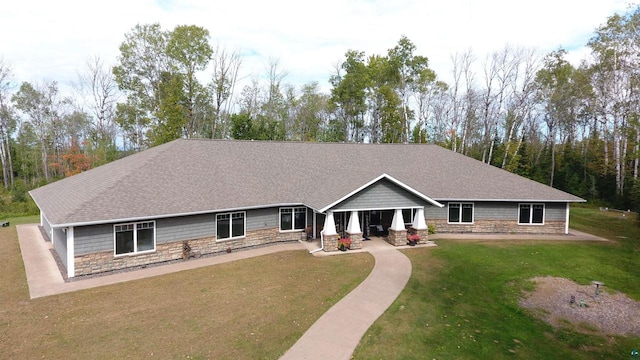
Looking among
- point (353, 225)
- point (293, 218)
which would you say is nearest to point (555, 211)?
point (353, 225)

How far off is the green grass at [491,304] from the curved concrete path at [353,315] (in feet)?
1.05

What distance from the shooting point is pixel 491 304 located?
11203 millimetres

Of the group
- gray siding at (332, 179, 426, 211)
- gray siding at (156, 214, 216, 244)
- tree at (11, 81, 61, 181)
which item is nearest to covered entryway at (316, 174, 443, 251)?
gray siding at (332, 179, 426, 211)

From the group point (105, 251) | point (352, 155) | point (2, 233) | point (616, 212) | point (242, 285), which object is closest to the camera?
point (242, 285)

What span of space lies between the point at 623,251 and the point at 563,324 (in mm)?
11658

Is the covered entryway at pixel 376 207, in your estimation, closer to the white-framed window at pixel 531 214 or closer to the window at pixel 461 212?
the window at pixel 461 212

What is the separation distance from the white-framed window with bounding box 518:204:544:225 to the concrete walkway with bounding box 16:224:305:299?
14.4 metres

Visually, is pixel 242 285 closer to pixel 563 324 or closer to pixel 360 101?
pixel 563 324

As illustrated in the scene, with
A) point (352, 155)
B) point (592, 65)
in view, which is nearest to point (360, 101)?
point (352, 155)

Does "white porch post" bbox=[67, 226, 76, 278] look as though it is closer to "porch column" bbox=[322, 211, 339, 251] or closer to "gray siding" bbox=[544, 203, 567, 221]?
"porch column" bbox=[322, 211, 339, 251]

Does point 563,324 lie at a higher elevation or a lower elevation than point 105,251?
lower

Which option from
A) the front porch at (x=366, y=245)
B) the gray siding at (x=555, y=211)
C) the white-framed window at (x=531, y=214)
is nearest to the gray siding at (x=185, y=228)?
the front porch at (x=366, y=245)

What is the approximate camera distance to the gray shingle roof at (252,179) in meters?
14.8

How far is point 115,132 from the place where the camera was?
174ft
